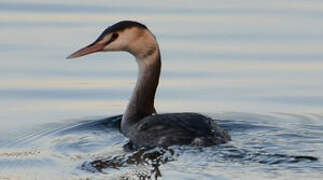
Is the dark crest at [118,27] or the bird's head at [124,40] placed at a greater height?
the dark crest at [118,27]

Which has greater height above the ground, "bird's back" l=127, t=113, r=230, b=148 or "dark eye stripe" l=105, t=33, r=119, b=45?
"dark eye stripe" l=105, t=33, r=119, b=45

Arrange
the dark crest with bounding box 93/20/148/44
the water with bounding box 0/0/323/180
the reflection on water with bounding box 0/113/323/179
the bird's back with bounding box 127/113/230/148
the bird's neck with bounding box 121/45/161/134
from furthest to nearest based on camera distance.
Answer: the bird's neck with bounding box 121/45/161/134, the dark crest with bounding box 93/20/148/44, the bird's back with bounding box 127/113/230/148, the water with bounding box 0/0/323/180, the reflection on water with bounding box 0/113/323/179

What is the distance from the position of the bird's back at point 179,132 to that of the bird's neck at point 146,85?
83 centimetres

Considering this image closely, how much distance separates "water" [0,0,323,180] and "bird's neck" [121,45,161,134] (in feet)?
1.08

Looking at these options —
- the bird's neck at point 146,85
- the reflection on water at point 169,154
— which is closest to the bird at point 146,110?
the bird's neck at point 146,85

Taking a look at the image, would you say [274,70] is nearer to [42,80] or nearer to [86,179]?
[42,80]

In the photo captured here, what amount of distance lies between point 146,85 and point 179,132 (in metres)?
1.60

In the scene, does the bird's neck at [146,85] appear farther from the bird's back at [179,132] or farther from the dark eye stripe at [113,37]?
the bird's back at [179,132]

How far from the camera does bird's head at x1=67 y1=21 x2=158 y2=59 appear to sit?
13.3 meters

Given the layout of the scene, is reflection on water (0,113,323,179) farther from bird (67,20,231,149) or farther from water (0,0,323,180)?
bird (67,20,231,149)

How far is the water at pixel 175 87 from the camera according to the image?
11.4 m

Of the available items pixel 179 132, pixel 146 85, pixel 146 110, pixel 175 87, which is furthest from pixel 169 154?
pixel 175 87

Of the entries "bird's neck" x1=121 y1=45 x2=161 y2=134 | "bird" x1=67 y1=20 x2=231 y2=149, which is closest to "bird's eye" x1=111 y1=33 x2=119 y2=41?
"bird" x1=67 y1=20 x2=231 y2=149

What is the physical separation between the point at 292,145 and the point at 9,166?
2.70 meters
